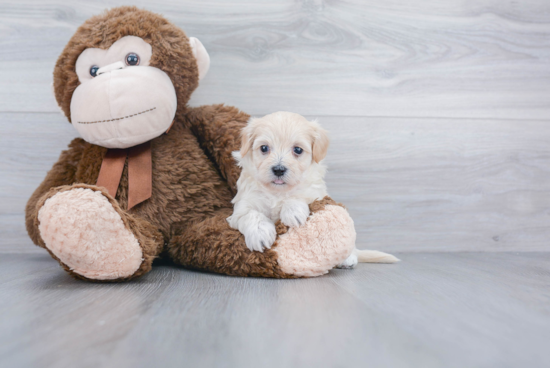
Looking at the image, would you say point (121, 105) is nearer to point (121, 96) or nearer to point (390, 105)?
point (121, 96)

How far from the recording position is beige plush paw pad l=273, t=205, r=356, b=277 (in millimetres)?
990

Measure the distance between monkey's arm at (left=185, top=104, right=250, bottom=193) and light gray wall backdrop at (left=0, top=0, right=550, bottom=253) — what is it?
0.20 metres

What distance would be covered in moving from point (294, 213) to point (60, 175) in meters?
0.75

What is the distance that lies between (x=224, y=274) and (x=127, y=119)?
1.62 ft

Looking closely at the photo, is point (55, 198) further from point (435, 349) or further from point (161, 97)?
point (435, 349)

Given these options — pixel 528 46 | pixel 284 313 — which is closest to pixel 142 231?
pixel 284 313

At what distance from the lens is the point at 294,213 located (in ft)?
3.31

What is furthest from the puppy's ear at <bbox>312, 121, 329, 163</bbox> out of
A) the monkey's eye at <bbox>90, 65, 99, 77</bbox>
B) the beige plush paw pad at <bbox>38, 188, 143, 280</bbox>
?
the monkey's eye at <bbox>90, 65, 99, 77</bbox>

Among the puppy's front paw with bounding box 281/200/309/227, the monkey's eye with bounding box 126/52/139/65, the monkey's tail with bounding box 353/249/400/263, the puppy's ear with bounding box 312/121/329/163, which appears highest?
the monkey's eye with bounding box 126/52/139/65

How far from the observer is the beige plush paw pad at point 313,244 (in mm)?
990

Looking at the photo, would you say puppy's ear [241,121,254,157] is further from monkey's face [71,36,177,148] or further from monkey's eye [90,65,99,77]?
monkey's eye [90,65,99,77]

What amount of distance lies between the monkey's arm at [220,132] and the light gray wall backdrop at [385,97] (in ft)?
0.67

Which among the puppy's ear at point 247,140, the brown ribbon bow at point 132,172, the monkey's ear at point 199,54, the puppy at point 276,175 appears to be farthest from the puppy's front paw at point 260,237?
the monkey's ear at point 199,54

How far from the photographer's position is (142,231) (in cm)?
102
